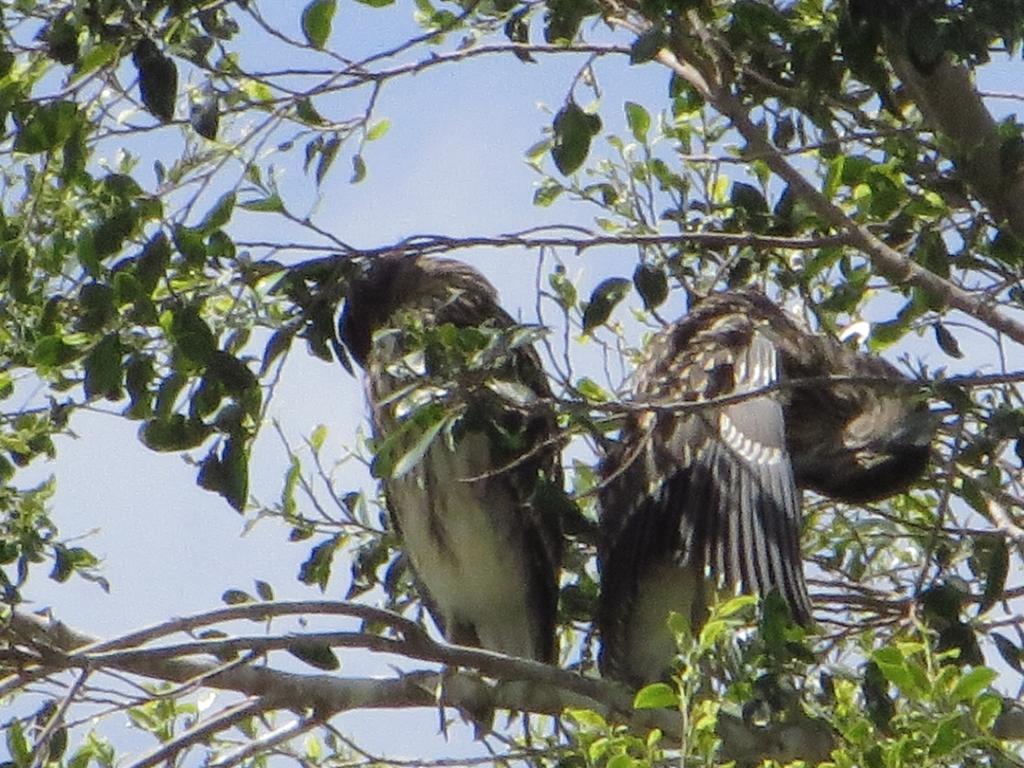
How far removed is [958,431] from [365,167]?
124cm

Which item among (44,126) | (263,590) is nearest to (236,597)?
(263,590)

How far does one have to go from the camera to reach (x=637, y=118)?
3.99 metres

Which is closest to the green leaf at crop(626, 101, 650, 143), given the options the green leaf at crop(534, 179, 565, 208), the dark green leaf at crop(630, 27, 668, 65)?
the green leaf at crop(534, 179, 565, 208)

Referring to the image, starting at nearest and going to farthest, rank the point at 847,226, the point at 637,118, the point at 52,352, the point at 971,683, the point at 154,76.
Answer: the point at 971,683
the point at 154,76
the point at 52,352
the point at 847,226
the point at 637,118

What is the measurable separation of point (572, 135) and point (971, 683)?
121 cm

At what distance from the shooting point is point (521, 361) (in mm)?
3717

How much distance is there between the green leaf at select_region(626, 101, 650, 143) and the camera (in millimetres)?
3971

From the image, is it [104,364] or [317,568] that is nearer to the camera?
[104,364]

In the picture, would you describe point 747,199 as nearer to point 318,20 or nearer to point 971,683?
point 318,20

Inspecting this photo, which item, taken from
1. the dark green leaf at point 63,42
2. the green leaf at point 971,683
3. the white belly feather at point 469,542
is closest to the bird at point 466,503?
the white belly feather at point 469,542

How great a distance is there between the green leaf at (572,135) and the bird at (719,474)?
2.41 feet

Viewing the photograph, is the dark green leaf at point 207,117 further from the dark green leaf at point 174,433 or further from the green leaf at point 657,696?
the green leaf at point 657,696

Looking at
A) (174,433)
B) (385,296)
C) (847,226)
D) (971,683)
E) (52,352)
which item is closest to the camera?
(971,683)

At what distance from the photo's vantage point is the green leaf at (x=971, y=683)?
253 centimetres
